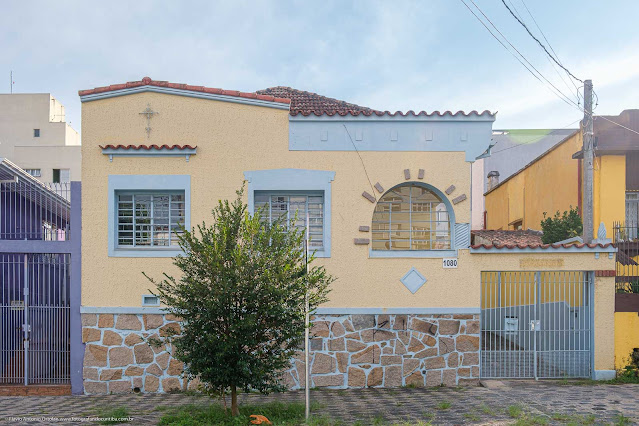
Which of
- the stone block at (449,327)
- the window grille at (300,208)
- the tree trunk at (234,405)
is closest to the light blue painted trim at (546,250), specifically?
the stone block at (449,327)

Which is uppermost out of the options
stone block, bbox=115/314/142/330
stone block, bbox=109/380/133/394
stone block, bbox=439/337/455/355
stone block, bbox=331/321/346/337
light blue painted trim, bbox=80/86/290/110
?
light blue painted trim, bbox=80/86/290/110

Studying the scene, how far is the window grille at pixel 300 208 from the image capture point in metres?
9.32

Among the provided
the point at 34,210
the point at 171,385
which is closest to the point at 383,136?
the point at 171,385

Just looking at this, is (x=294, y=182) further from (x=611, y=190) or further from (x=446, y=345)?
(x=611, y=190)

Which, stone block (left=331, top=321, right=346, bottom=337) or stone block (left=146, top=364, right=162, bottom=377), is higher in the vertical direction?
stone block (left=331, top=321, right=346, bottom=337)

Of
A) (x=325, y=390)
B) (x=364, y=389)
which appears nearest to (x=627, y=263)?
(x=364, y=389)

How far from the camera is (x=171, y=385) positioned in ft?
29.3

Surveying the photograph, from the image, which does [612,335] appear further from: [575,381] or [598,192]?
[598,192]

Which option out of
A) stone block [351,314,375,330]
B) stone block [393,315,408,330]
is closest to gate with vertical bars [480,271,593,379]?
stone block [393,315,408,330]

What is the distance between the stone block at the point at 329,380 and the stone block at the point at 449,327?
1960 millimetres

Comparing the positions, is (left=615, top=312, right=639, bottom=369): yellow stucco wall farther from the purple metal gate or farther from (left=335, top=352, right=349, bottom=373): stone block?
the purple metal gate

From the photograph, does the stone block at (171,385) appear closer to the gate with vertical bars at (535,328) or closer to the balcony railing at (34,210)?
the balcony railing at (34,210)

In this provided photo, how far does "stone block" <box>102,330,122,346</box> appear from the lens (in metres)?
8.96

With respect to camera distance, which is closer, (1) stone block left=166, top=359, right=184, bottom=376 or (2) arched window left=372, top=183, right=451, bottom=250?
(1) stone block left=166, top=359, right=184, bottom=376
